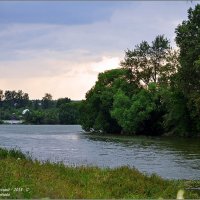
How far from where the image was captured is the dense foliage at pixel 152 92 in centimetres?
6919

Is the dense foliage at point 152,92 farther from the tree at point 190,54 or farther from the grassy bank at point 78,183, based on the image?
the grassy bank at point 78,183

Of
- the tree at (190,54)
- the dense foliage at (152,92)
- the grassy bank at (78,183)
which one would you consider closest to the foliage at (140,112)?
the dense foliage at (152,92)

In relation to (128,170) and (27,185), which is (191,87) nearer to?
(128,170)

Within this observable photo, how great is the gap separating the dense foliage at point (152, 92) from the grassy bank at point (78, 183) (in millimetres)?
44500

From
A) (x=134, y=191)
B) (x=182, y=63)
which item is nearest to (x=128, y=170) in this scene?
(x=134, y=191)

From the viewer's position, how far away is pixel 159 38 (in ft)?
356

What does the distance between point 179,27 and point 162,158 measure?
112 feet

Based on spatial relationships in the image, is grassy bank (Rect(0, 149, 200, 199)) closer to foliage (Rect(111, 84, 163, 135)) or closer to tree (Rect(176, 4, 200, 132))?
tree (Rect(176, 4, 200, 132))

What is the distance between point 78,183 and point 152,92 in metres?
81.5

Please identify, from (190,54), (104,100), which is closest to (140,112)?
(104,100)

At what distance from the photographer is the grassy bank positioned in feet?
47.3

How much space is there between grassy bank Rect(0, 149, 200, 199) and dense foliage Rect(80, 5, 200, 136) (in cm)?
4450

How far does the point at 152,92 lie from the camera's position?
99.8 metres

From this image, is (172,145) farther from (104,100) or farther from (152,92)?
(104,100)
